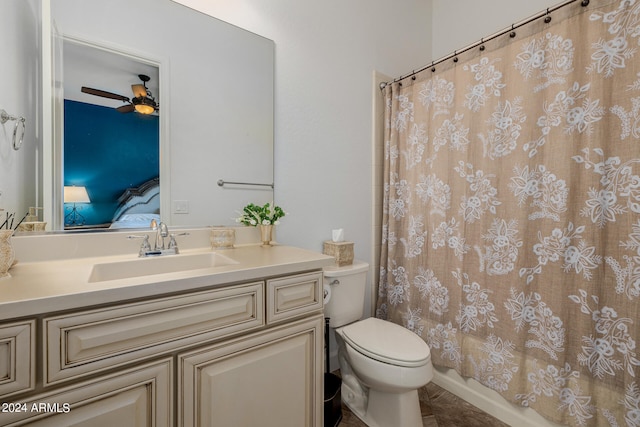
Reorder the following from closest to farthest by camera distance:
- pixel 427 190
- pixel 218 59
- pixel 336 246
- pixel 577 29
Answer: pixel 577 29 → pixel 218 59 → pixel 336 246 → pixel 427 190

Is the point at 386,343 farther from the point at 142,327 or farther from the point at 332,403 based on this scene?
the point at 142,327

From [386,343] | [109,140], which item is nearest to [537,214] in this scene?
[386,343]

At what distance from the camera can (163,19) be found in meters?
1.27

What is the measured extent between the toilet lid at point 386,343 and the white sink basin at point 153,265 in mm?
774

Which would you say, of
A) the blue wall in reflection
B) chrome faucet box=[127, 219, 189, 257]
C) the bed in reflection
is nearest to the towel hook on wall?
the blue wall in reflection

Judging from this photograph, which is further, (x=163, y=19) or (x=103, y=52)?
(x=163, y=19)

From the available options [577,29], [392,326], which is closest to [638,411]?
[392,326]

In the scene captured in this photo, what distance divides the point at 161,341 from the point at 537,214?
62.0 inches

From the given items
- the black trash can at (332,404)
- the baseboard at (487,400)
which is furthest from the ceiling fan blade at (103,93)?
the baseboard at (487,400)

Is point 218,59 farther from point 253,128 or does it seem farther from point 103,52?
point 103,52

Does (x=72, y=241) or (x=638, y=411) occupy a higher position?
(x=72, y=241)

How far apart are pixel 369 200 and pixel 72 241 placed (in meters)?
1.64

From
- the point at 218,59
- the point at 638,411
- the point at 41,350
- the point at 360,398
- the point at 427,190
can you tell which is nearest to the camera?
the point at 41,350

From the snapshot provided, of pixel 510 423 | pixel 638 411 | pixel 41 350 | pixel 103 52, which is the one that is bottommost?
pixel 510 423
